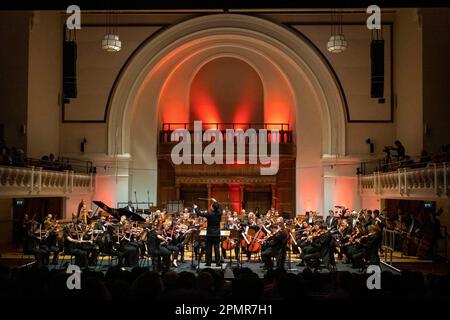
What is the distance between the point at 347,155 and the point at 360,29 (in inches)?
215

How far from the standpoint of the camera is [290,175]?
74.2 feet

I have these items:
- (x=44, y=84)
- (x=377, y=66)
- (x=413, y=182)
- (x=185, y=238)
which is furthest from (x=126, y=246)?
(x=377, y=66)

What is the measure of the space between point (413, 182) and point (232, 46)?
11994mm

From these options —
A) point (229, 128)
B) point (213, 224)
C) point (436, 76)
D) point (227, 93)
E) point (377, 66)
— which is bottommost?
point (213, 224)

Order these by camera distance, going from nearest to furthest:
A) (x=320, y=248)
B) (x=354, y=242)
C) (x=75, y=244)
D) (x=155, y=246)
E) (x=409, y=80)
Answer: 1. (x=155, y=246)
2. (x=320, y=248)
3. (x=75, y=244)
4. (x=354, y=242)
5. (x=409, y=80)

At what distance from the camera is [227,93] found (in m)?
24.2

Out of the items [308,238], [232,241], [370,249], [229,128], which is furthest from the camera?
[229,128]

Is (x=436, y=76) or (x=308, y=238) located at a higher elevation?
(x=436, y=76)

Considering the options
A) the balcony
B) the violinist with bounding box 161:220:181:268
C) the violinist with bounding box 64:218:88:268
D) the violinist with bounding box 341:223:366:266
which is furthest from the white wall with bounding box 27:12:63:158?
the violinist with bounding box 341:223:366:266

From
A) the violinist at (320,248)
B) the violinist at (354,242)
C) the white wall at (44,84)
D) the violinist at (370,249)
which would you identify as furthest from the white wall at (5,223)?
the violinist at (370,249)

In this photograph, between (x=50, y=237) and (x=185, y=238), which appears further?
(x=50, y=237)

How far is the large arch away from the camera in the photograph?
2095cm

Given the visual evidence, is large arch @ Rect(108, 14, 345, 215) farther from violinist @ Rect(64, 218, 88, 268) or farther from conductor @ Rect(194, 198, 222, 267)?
conductor @ Rect(194, 198, 222, 267)

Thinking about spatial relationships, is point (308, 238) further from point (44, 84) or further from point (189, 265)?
point (44, 84)
